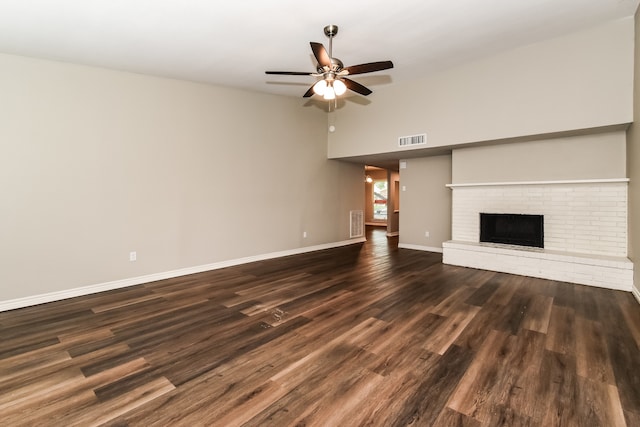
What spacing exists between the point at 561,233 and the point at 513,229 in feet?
2.14

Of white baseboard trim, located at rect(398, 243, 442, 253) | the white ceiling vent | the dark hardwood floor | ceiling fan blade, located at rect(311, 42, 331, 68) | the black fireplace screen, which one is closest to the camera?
the dark hardwood floor

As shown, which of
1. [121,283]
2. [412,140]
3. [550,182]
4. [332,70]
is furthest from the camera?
[412,140]

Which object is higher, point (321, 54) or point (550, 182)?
point (321, 54)

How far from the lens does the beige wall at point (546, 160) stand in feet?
13.3

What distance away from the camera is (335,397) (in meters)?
1.75

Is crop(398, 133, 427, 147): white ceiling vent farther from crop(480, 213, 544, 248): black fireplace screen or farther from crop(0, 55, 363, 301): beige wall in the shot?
crop(0, 55, 363, 301): beige wall

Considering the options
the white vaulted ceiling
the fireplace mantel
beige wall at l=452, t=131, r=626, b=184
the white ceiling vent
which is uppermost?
the white vaulted ceiling

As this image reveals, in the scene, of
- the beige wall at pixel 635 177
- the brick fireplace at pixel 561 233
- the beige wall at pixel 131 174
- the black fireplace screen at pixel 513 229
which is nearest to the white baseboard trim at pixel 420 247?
the brick fireplace at pixel 561 233

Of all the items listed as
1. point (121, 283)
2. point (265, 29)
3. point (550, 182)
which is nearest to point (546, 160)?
point (550, 182)

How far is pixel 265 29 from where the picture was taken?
3254 millimetres

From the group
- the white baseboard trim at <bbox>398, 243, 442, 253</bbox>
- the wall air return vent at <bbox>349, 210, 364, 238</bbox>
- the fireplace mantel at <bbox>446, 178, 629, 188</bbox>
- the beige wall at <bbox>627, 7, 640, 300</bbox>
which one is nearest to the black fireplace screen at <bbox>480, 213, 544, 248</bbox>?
the fireplace mantel at <bbox>446, 178, 629, 188</bbox>

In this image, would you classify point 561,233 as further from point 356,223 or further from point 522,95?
point 356,223

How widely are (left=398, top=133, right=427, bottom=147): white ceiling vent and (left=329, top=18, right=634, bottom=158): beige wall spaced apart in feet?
0.27

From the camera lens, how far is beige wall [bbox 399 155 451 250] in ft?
20.7
